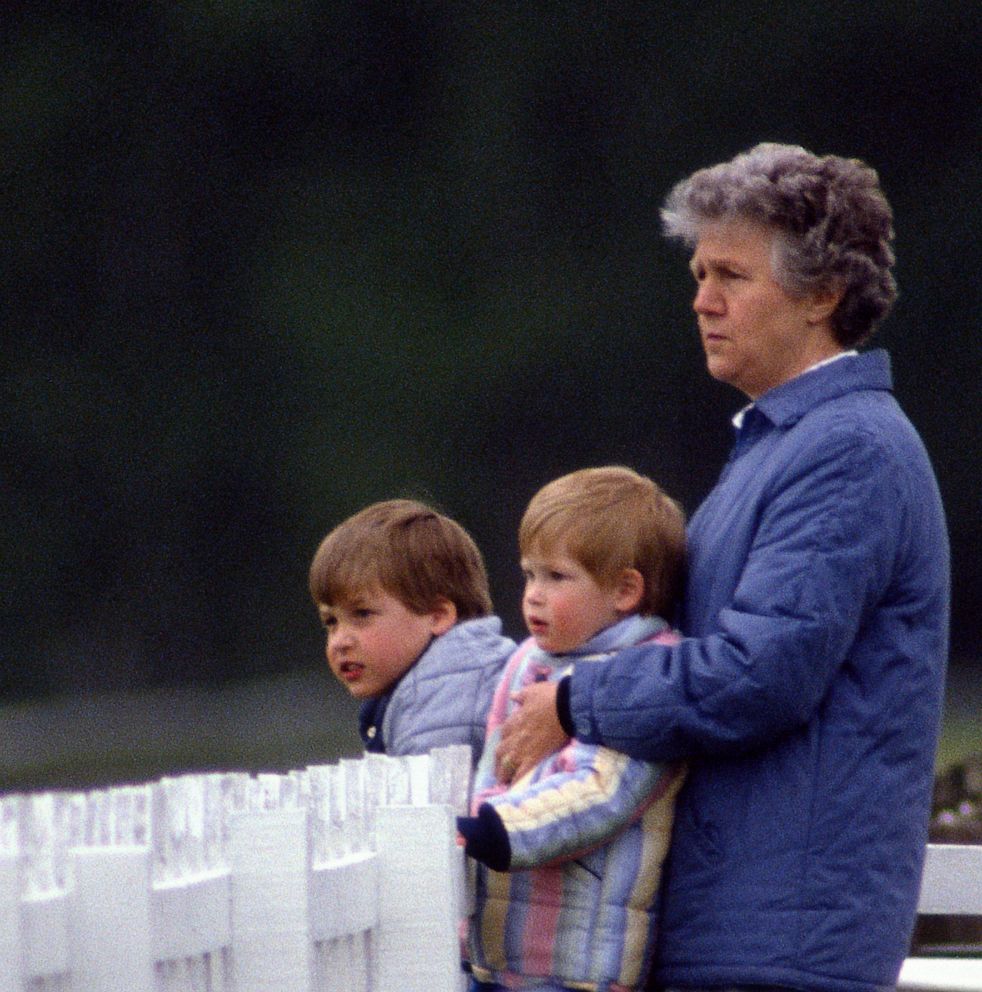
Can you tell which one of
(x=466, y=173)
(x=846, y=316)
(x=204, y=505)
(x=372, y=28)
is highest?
(x=372, y=28)

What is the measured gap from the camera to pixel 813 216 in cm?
252

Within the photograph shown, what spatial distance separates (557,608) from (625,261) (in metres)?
11.7

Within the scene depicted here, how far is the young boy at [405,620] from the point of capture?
2.82 m

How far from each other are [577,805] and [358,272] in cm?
1213

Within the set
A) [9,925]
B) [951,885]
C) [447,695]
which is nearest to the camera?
[9,925]

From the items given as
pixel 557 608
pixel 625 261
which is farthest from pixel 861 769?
pixel 625 261

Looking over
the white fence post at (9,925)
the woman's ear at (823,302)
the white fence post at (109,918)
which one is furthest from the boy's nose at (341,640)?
the white fence post at (9,925)

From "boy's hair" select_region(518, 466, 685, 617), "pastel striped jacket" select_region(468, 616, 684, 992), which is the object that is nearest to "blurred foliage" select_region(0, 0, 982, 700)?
"boy's hair" select_region(518, 466, 685, 617)

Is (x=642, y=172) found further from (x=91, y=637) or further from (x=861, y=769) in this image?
(x=861, y=769)

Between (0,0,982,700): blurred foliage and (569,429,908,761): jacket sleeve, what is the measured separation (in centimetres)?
1119

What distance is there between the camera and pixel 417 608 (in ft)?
9.50

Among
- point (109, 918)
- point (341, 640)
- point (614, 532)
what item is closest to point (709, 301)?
point (614, 532)

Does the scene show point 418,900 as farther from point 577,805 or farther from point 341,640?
point 341,640

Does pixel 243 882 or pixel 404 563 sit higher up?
pixel 404 563
